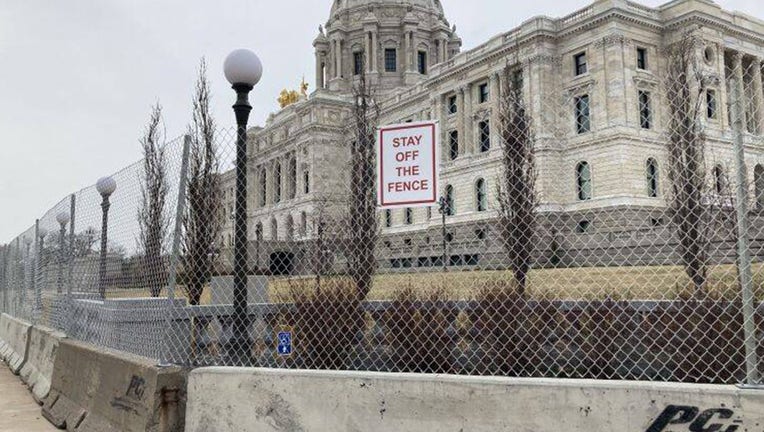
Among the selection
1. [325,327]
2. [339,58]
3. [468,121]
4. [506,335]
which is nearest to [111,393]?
[325,327]

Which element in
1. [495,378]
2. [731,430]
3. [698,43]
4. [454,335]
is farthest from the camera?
[698,43]

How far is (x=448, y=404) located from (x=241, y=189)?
3140mm

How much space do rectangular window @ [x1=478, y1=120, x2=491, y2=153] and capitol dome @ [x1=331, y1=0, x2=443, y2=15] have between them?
38.1 meters

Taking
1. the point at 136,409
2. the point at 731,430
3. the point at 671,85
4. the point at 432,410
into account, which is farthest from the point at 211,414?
the point at 671,85

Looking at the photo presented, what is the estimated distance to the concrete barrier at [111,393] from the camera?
18.3 feet

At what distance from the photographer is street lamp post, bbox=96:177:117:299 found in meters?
8.60

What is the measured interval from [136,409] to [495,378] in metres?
3.49

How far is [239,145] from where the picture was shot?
638cm

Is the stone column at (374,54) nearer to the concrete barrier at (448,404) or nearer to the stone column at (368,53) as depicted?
the stone column at (368,53)

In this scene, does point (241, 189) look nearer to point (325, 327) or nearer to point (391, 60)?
point (325, 327)

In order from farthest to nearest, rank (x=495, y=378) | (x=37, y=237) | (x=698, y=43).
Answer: (x=698, y=43) → (x=37, y=237) → (x=495, y=378)

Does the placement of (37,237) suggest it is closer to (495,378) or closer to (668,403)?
(495,378)

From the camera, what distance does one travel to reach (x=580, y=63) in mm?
46125

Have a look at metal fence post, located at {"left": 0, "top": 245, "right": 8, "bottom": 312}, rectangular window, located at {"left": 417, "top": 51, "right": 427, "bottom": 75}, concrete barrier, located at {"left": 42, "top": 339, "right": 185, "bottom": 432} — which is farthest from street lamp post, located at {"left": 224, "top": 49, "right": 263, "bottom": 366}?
rectangular window, located at {"left": 417, "top": 51, "right": 427, "bottom": 75}
